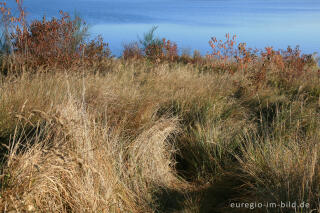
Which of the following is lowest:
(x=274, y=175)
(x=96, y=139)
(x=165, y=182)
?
(x=165, y=182)

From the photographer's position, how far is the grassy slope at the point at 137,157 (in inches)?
87.0

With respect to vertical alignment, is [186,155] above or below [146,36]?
below

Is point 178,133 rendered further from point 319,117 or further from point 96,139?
point 319,117

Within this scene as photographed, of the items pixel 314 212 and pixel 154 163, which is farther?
pixel 154 163

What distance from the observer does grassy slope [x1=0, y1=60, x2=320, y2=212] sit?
7.25 feet

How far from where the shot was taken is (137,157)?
318 centimetres

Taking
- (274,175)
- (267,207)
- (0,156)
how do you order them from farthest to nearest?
1. (0,156)
2. (274,175)
3. (267,207)

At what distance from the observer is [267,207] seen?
243cm

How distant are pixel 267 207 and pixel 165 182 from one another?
3.70 ft

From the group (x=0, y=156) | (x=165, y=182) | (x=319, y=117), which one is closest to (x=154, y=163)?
(x=165, y=182)

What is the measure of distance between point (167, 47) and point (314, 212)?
9933mm

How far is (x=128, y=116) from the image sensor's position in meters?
3.93

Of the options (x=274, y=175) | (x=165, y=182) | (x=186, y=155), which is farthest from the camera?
(x=186, y=155)

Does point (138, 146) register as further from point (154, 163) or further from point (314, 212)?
point (314, 212)
